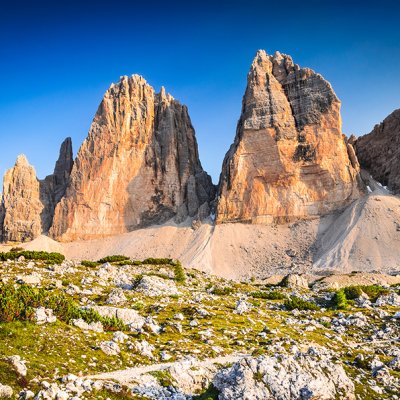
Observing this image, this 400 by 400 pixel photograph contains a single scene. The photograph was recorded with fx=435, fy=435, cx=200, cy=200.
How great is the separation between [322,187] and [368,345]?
116m

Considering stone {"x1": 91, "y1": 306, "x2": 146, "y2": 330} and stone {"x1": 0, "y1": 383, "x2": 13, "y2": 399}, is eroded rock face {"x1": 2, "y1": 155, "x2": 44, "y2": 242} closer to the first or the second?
stone {"x1": 91, "y1": 306, "x2": 146, "y2": 330}

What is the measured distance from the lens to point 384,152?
144125 mm

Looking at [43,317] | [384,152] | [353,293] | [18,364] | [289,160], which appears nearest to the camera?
[18,364]

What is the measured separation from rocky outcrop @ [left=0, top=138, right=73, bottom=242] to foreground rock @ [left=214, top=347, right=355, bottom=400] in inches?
6114

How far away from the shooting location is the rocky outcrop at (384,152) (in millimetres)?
137000

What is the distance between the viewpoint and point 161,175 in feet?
513

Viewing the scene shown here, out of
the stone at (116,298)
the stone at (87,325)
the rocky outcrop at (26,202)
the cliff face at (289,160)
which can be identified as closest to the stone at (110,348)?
the stone at (87,325)

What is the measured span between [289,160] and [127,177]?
2233 inches

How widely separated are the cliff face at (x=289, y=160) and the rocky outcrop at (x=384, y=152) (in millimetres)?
11528

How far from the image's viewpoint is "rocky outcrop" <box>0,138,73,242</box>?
156 metres

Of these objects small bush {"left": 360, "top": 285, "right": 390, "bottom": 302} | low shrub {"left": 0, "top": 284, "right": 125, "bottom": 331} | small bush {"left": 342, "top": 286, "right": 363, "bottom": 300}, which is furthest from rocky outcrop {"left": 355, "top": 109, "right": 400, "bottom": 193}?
low shrub {"left": 0, "top": 284, "right": 125, "bottom": 331}

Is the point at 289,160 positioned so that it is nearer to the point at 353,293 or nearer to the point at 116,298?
the point at 353,293

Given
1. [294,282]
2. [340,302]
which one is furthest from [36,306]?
[294,282]

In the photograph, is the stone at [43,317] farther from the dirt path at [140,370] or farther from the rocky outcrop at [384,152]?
the rocky outcrop at [384,152]
